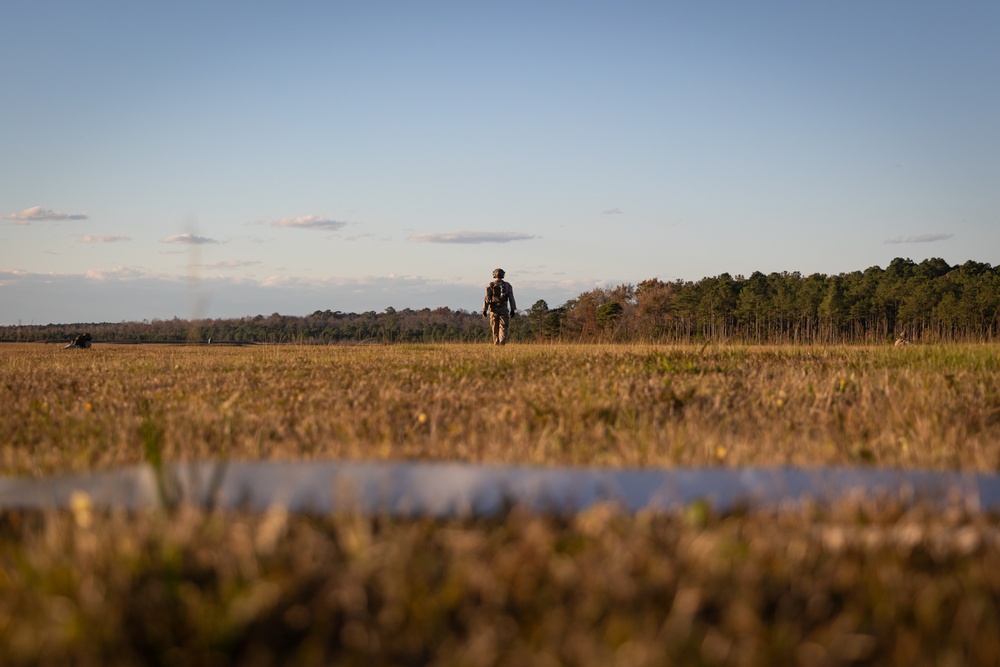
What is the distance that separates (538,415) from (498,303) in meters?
15.9

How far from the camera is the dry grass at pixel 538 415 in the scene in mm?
3533

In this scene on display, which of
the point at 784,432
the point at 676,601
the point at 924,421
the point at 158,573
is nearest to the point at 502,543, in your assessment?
the point at 676,601

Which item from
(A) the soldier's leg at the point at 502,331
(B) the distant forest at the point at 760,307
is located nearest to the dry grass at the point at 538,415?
(A) the soldier's leg at the point at 502,331

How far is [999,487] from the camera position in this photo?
101 inches

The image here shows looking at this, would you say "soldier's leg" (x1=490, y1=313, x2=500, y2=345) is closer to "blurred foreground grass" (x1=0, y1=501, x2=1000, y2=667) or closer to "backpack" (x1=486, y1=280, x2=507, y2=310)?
"backpack" (x1=486, y1=280, x2=507, y2=310)

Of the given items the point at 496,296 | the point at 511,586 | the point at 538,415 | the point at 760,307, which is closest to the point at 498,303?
the point at 496,296

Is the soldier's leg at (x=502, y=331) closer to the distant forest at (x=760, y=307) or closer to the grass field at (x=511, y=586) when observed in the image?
the grass field at (x=511, y=586)

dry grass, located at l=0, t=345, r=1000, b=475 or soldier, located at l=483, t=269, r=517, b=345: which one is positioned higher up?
soldier, located at l=483, t=269, r=517, b=345

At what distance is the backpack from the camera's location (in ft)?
68.6

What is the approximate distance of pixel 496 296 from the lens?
20922mm

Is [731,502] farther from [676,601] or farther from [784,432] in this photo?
[784,432]

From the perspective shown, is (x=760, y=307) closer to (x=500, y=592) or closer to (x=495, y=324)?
(x=495, y=324)

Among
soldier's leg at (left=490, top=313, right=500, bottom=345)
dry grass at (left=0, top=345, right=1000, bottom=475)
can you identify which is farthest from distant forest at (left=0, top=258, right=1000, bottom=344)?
dry grass at (left=0, top=345, right=1000, bottom=475)

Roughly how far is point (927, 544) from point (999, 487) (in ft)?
2.60
